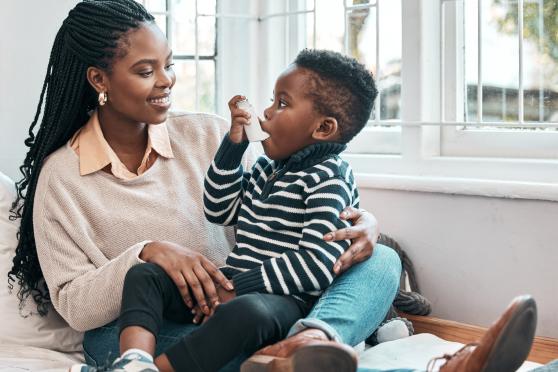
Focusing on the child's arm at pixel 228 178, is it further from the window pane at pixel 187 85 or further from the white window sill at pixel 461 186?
the window pane at pixel 187 85

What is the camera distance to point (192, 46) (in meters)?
2.83

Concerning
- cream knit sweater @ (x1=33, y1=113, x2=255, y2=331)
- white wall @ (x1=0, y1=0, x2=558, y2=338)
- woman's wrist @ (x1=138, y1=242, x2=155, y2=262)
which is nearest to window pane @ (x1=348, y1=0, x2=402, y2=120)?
white wall @ (x1=0, y1=0, x2=558, y2=338)

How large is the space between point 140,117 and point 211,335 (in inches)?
25.9

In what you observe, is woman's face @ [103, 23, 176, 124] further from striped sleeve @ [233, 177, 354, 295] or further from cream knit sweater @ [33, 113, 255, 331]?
A: striped sleeve @ [233, 177, 354, 295]

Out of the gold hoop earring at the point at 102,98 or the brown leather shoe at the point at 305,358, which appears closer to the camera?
the brown leather shoe at the point at 305,358

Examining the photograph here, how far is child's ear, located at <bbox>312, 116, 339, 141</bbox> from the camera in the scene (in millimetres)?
1912

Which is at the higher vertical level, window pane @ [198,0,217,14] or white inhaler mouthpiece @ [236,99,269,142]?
window pane @ [198,0,217,14]

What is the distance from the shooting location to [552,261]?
214 cm

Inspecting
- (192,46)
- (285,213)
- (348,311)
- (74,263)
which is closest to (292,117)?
(285,213)

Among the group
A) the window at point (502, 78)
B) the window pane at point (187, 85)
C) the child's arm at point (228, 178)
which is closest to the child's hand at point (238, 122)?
the child's arm at point (228, 178)

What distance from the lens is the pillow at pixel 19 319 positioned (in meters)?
2.08

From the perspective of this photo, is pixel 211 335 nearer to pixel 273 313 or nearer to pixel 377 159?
pixel 273 313

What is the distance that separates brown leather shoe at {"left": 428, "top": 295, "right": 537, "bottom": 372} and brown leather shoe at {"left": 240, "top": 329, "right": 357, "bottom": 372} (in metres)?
0.20

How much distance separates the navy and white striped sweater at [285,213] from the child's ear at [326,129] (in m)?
0.02
